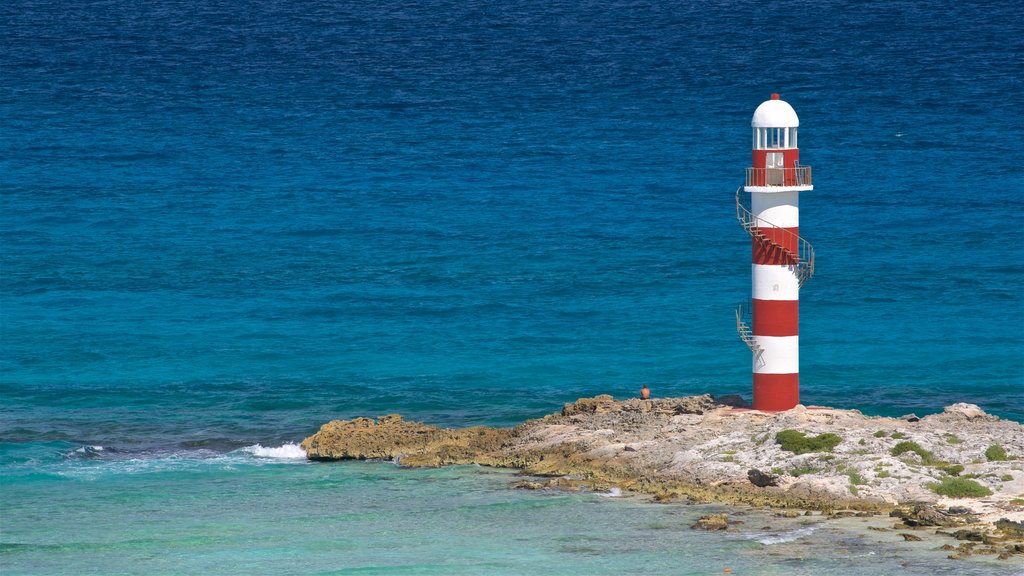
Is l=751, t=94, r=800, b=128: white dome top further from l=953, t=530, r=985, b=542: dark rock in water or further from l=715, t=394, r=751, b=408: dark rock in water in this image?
l=953, t=530, r=985, b=542: dark rock in water

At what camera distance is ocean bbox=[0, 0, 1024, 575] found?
91.0 feet

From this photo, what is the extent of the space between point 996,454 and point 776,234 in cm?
589

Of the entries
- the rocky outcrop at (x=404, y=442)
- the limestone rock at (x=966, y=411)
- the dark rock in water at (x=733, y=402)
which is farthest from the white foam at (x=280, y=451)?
the limestone rock at (x=966, y=411)

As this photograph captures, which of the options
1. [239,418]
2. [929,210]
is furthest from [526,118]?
[239,418]

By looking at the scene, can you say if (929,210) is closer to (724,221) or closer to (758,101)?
(724,221)

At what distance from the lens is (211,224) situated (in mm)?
64438

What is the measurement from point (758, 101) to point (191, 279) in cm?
3377

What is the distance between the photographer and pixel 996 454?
28.5 metres

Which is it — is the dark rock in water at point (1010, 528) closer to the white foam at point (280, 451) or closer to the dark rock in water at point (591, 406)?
the dark rock in water at point (591, 406)

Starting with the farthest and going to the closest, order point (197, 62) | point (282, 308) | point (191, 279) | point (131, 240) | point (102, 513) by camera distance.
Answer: point (197, 62), point (131, 240), point (191, 279), point (282, 308), point (102, 513)

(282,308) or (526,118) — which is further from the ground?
(526,118)

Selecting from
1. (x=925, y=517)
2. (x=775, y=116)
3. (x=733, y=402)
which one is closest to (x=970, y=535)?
(x=925, y=517)

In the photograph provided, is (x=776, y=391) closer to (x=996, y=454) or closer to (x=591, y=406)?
(x=591, y=406)

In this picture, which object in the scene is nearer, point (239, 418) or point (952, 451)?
point (952, 451)
